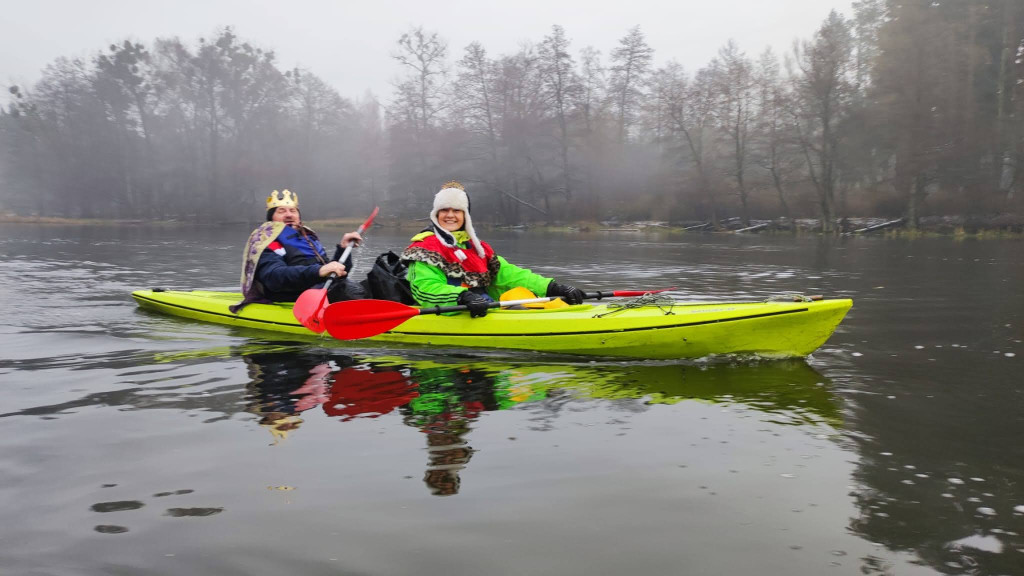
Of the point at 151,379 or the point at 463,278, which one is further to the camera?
the point at 463,278

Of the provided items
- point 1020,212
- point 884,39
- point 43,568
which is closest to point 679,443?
point 43,568

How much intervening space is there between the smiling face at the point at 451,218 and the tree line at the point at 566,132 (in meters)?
25.7

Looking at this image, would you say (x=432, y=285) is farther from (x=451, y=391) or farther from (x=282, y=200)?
(x=282, y=200)

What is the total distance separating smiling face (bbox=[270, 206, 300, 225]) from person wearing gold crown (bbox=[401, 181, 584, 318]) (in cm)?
150

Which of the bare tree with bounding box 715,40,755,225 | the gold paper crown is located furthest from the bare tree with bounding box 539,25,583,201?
the gold paper crown

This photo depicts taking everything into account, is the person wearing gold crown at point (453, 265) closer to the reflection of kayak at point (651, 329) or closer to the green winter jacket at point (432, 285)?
the green winter jacket at point (432, 285)

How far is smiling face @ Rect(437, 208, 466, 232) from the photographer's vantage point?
6.76m

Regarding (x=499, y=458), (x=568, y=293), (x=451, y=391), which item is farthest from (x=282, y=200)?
(x=499, y=458)

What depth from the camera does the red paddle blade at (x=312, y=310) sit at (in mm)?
6559

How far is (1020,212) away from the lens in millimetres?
25438

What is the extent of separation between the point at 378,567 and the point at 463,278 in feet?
13.7

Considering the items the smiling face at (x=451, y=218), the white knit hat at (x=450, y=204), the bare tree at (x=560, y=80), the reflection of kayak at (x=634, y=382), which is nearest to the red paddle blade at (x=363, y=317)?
the reflection of kayak at (x=634, y=382)

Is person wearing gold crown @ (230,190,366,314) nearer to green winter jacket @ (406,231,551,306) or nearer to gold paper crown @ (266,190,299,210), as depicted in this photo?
gold paper crown @ (266,190,299,210)

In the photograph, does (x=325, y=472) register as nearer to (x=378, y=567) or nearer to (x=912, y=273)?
(x=378, y=567)
